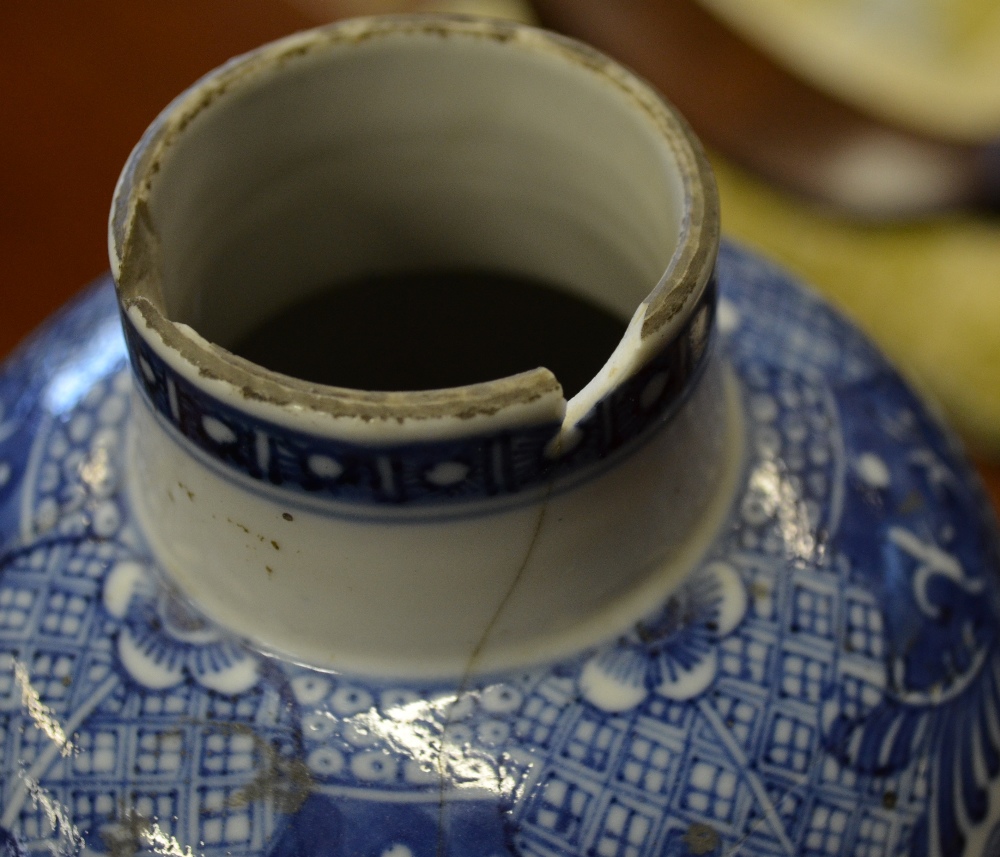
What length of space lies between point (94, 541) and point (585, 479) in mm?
263

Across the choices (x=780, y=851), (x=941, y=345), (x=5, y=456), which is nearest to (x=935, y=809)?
(x=780, y=851)

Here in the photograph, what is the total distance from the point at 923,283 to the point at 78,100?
1057mm

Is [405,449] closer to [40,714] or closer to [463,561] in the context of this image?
[463,561]

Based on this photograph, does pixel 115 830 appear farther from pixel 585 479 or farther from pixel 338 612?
pixel 585 479

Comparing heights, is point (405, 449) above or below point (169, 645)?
above

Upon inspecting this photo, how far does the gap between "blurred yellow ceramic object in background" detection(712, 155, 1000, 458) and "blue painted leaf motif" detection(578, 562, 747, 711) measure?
67 cm

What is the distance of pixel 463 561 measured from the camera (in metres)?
0.48

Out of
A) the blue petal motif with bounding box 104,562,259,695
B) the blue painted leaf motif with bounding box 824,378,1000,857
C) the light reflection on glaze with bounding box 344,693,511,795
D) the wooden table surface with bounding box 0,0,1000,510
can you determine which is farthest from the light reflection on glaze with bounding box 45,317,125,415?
the wooden table surface with bounding box 0,0,1000,510

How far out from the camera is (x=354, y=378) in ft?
2.27

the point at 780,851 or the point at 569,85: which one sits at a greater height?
the point at 569,85

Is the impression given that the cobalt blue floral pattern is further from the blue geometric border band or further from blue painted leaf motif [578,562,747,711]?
the blue geometric border band

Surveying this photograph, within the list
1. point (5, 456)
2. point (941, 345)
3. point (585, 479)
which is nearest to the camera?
point (585, 479)

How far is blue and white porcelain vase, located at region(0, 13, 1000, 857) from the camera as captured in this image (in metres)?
0.47

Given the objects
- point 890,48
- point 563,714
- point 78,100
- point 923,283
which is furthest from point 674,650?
point 78,100
